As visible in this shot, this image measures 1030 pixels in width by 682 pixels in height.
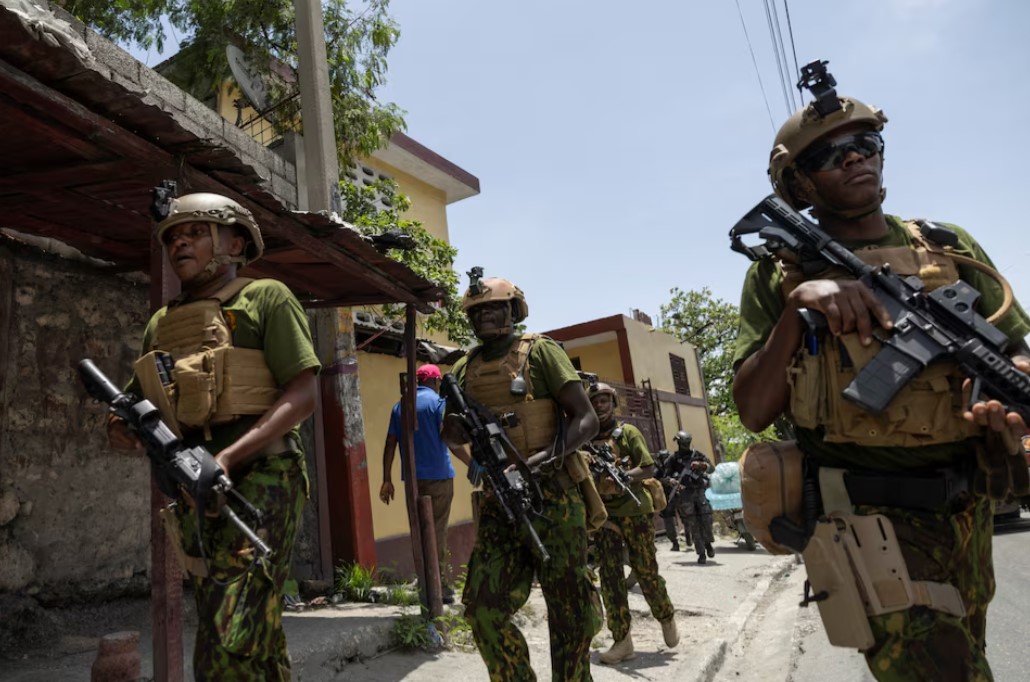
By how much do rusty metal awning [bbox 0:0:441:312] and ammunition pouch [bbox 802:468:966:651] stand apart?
9.69ft

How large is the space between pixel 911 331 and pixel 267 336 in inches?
74.1

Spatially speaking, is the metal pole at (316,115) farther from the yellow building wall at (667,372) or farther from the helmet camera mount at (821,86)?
the yellow building wall at (667,372)

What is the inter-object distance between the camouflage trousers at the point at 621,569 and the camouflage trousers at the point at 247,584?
10.5 feet

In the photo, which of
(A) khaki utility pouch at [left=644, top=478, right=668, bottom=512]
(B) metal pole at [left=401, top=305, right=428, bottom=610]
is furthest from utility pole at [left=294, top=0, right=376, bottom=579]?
(A) khaki utility pouch at [left=644, top=478, right=668, bottom=512]

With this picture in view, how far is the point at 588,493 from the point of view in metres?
3.72

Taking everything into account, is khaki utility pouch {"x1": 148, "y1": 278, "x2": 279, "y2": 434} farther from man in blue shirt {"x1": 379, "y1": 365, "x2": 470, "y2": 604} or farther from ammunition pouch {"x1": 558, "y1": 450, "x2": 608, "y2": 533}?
man in blue shirt {"x1": 379, "y1": 365, "x2": 470, "y2": 604}

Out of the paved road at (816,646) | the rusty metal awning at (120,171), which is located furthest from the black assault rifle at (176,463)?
the paved road at (816,646)

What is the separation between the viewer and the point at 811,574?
1.92 metres

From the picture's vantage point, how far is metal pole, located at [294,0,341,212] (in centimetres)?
717

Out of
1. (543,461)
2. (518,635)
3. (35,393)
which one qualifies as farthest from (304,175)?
(518,635)

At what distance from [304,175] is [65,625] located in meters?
4.34

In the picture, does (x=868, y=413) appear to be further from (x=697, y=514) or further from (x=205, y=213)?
(x=697, y=514)

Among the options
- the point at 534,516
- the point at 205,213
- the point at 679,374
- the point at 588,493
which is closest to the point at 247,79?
the point at 205,213

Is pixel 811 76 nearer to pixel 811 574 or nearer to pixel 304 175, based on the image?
pixel 811 574
